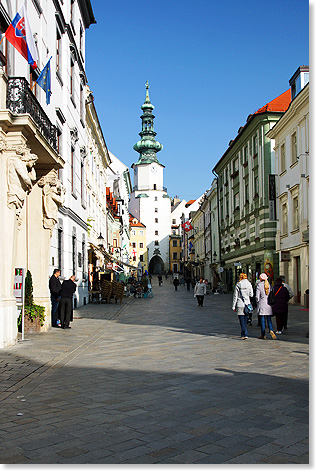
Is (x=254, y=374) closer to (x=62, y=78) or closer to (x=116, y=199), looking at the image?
(x=62, y=78)

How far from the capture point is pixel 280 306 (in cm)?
1515

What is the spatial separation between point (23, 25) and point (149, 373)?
332 inches

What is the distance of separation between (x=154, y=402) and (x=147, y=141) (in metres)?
120

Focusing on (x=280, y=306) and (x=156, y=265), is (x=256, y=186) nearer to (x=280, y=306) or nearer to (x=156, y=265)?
(x=280, y=306)

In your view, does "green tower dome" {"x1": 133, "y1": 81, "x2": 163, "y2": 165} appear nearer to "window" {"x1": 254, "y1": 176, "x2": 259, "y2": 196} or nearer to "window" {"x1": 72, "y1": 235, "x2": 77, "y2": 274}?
"window" {"x1": 254, "y1": 176, "x2": 259, "y2": 196}

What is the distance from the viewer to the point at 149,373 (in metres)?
9.02

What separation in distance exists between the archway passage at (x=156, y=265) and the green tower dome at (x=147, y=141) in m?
24.2

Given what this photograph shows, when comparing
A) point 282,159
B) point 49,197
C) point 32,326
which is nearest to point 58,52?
point 49,197

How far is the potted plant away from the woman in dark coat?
6.70 m

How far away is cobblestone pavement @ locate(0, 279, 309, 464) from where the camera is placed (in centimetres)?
482

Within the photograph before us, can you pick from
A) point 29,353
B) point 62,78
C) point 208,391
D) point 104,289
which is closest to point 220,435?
point 208,391

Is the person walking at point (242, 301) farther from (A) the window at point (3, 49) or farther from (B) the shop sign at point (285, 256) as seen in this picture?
(B) the shop sign at point (285, 256)

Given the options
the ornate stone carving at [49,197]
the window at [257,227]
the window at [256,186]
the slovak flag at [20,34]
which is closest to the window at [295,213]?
the window at [257,227]

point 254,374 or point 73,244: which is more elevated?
point 73,244
